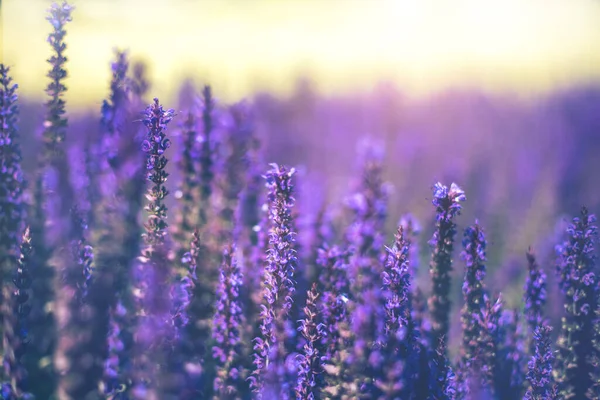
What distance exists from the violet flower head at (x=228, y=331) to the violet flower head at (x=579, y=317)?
307cm

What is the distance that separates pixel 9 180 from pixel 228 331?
2.58 metres

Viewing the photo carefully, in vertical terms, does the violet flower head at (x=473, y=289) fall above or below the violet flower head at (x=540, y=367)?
above

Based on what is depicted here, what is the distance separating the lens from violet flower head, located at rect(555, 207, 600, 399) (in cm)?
441

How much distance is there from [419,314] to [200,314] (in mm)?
2047

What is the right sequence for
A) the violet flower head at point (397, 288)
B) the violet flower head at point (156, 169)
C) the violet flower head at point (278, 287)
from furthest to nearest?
the violet flower head at point (156, 169) < the violet flower head at point (278, 287) < the violet flower head at point (397, 288)

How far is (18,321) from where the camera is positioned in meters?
4.38

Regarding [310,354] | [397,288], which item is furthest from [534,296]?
[310,354]

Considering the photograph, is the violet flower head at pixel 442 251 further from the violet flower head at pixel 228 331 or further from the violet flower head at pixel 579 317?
the violet flower head at pixel 228 331

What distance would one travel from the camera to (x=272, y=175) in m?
4.16

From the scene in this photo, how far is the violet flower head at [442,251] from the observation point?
4188 mm

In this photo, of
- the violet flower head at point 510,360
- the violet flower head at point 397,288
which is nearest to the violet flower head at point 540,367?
the violet flower head at point 510,360

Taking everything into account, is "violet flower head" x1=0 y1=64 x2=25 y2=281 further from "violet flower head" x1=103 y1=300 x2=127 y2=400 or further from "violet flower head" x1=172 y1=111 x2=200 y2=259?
"violet flower head" x1=172 y1=111 x2=200 y2=259

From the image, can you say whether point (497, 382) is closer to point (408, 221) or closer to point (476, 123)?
point (408, 221)

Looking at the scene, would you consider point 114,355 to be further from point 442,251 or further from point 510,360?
point 510,360
